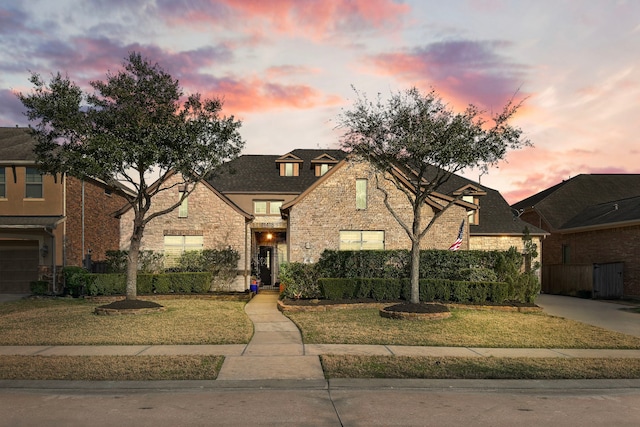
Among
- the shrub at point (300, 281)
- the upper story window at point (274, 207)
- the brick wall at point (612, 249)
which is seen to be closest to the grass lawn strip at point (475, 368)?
the shrub at point (300, 281)

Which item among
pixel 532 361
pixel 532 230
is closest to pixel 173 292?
pixel 532 361

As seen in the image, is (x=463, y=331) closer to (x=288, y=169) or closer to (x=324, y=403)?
(x=324, y=403)

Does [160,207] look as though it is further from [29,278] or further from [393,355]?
[393,355]

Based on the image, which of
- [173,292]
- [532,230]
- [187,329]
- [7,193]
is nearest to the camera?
[187,329]

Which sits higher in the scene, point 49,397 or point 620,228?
point 620,228

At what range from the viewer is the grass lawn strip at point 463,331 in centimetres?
1197

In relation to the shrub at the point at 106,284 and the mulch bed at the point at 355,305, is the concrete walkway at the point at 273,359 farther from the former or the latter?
the shrub at the point at 106,284

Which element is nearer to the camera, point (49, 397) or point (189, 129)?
point (49, 397)

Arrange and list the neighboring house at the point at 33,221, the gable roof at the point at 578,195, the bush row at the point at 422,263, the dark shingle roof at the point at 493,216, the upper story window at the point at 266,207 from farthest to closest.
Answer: the upper story window at the point at 266,207 → the gable roof at the point at 578,195 → the dark shingle roof at the point at 493,216 → the neighboring house at the point at 33,221 → the bush row at the point at 422,263

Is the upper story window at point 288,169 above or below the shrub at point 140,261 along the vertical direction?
above

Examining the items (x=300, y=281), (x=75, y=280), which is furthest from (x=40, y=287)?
(x=300, y=281)

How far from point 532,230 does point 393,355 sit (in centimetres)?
2467

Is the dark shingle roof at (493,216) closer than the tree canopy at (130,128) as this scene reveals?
No

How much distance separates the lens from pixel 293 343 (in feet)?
39.1
